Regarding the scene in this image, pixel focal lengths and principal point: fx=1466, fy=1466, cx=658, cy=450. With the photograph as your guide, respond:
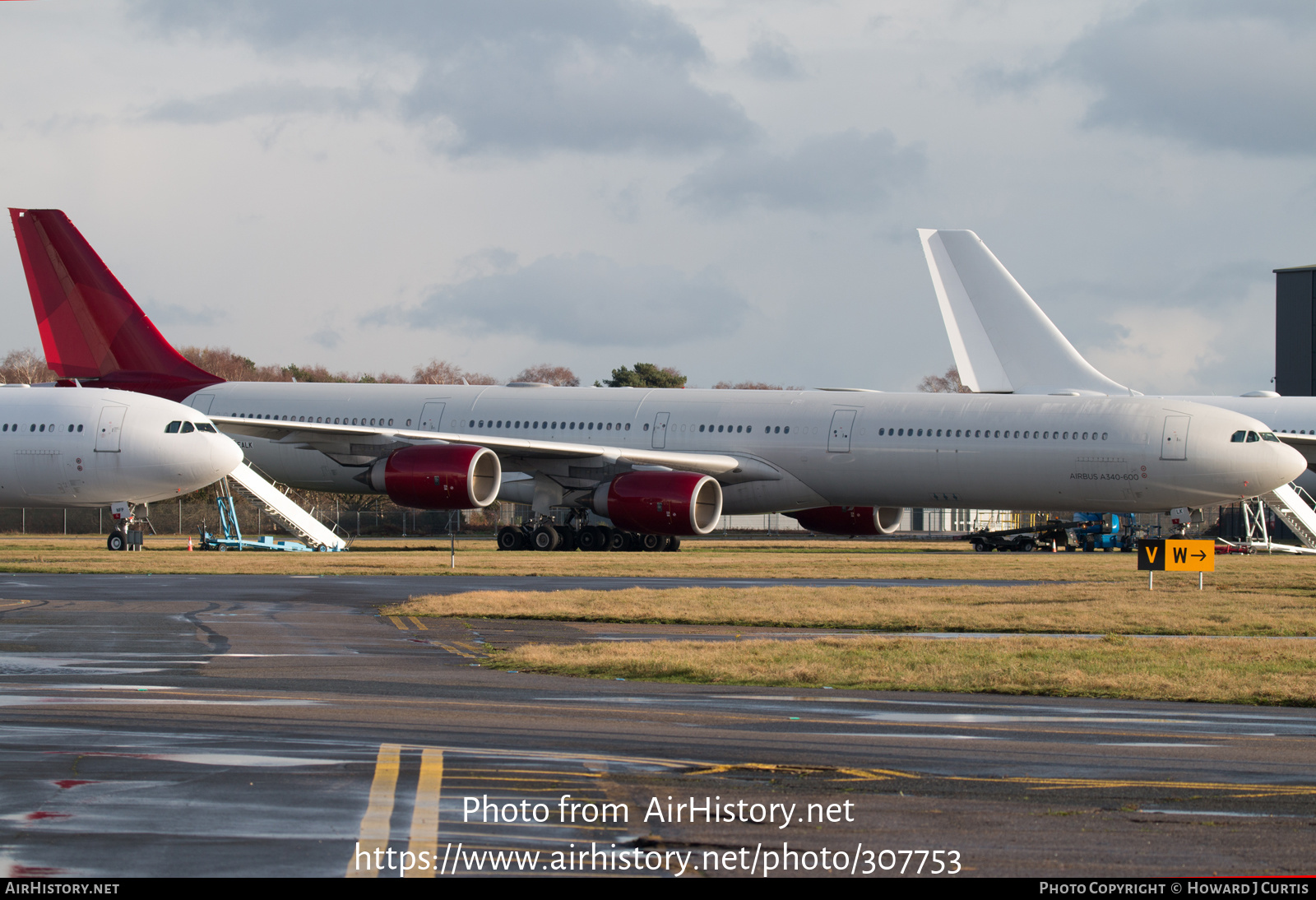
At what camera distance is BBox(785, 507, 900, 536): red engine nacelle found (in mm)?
41156

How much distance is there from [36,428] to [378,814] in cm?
3511

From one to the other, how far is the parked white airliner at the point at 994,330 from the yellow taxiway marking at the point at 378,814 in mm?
48389

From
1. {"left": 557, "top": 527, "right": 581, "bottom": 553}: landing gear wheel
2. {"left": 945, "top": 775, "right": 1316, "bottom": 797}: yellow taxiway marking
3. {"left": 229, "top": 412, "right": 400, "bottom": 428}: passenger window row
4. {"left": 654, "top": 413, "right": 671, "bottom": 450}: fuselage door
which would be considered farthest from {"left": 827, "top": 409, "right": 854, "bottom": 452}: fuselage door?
{"left": 945, "top": 775, "right": 1316, "bottom": 797}: yellow taxiway marking

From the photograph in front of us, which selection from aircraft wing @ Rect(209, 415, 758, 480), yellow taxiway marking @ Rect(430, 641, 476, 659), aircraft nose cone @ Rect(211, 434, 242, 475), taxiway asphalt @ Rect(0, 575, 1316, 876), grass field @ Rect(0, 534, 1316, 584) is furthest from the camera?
aircraft nose cone @ Rect(211, 434, 242, 475)

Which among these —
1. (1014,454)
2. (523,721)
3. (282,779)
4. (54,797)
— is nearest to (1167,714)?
(523,721)

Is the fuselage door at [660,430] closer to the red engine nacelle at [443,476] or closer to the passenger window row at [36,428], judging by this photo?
the red engine nacelle at [443,476]

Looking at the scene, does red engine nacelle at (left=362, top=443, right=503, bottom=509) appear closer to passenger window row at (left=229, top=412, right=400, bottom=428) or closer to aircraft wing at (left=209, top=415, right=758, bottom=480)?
aircraft wing at (left=209, top=415, right=758, bottom=480)

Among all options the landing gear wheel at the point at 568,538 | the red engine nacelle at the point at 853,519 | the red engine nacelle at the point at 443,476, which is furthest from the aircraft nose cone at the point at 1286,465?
the red engine nacelle at the point at 443,476

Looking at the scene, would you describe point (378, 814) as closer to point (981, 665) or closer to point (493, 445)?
point (981, 665)

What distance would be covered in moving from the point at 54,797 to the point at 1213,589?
21.7 meters

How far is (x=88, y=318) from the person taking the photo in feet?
152

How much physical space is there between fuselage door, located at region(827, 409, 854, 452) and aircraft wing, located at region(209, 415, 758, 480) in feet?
5.91

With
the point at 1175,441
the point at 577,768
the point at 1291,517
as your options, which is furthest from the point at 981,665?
the point at 1291,517

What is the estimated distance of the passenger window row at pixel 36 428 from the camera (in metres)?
38.5
